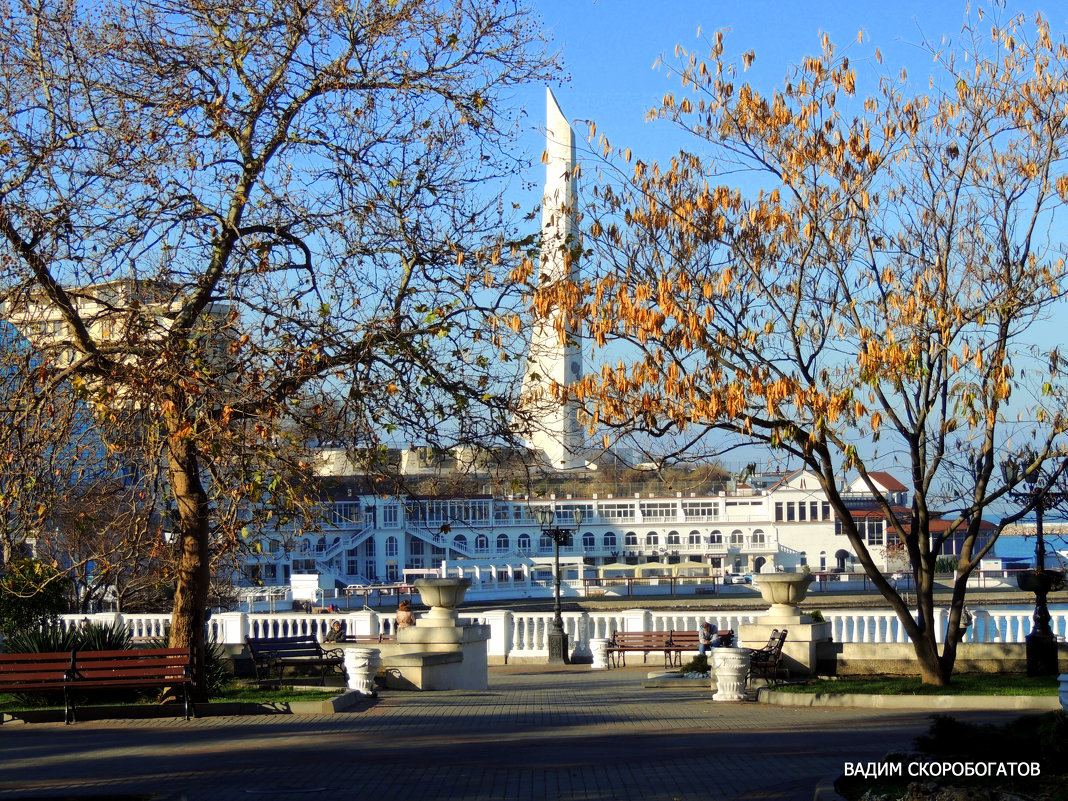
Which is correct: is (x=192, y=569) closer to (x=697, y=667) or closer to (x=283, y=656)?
(x=283, y=656)

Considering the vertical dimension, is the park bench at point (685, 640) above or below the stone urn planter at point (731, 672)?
below

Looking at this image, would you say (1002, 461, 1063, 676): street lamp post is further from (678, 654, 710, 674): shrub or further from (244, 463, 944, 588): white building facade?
(244, 463, 944, 588): white building facade

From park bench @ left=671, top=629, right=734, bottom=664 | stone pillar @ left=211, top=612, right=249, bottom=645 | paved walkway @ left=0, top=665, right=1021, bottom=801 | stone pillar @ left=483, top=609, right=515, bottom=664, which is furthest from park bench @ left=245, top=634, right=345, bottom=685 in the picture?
stone pillar @ left=483, top=609, right=515, bottom=664

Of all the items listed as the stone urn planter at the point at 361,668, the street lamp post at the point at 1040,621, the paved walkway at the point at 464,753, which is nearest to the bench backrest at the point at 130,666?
the paved walkway at the point at 464,753

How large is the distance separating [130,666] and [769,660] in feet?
34.3

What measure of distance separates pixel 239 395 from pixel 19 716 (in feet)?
18.3

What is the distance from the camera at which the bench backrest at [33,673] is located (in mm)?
15414

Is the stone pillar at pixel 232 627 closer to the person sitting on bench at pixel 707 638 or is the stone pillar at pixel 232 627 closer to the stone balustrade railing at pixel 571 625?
the stone balustrade railing at pixel 571 625

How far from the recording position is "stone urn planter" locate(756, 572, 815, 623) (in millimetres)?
21438

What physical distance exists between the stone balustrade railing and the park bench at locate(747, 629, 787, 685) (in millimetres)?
5397

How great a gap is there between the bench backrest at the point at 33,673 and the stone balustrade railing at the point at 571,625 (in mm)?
10991

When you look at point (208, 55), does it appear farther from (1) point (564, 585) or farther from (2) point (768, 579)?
(1) point (564, 585)

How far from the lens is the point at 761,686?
62.8 ft

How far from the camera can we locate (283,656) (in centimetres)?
2223
